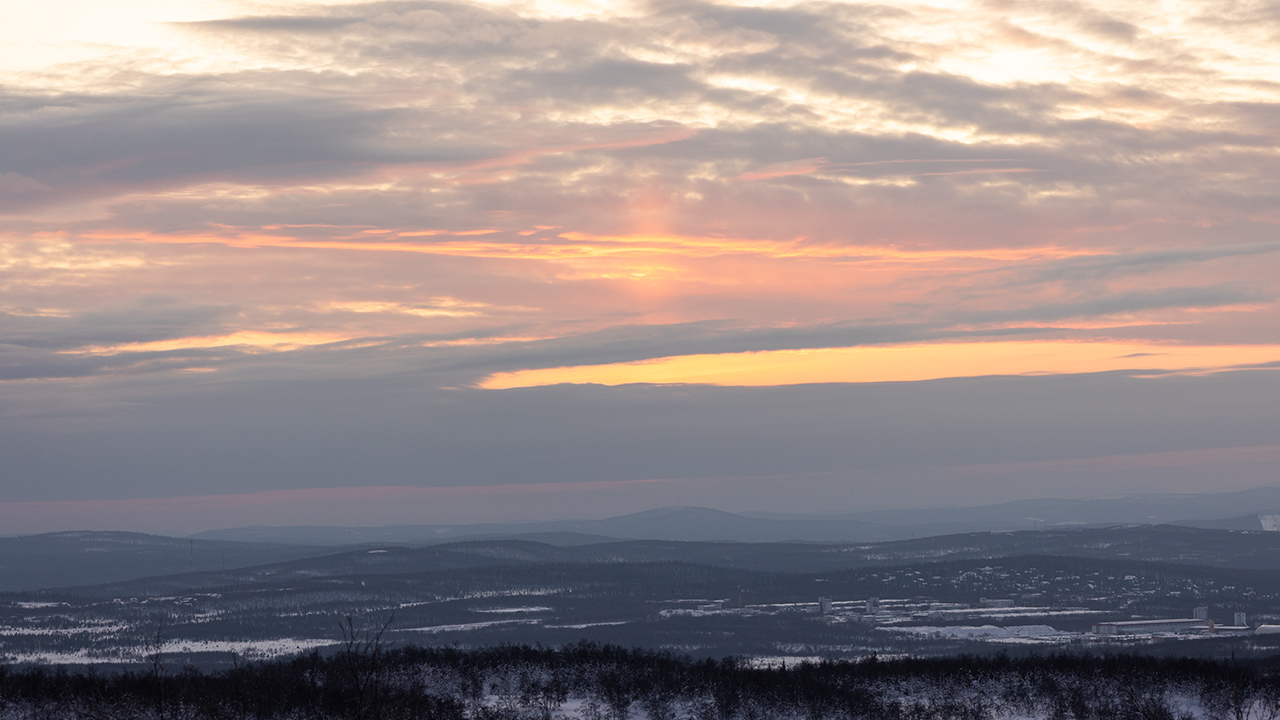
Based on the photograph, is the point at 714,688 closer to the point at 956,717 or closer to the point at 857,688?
the point at 857,688

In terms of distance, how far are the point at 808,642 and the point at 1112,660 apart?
11527 centimetres

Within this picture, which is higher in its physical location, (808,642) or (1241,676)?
(1241,676)

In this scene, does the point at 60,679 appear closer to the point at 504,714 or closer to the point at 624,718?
the point at 504,714

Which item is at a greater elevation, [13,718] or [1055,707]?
[13,718]

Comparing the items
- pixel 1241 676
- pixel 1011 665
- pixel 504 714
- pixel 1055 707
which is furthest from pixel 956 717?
pixel 504 714

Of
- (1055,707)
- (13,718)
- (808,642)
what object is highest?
(13,718)

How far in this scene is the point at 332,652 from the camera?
582ft

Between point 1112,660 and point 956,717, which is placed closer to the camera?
point 956,717

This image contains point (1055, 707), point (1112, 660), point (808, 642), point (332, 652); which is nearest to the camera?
point (1055, 707)

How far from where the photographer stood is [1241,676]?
74812 millimetres

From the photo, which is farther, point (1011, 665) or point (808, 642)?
point (808, 642)

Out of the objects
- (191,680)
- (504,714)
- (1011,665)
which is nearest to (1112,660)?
(1011,665)

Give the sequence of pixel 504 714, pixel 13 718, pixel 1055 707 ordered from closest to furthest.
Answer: pixel 13 718
pixel 504 714
pixel 1055 707

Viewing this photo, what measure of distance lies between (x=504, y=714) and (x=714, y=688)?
1386 cm
